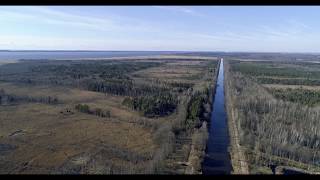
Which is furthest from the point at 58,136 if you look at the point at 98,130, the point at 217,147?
the point at 217,147

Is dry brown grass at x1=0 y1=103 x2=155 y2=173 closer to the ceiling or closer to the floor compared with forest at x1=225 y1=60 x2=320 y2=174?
closer to the floor

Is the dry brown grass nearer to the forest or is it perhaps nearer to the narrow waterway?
the narrow waterway

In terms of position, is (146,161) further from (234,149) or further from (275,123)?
(275,123)

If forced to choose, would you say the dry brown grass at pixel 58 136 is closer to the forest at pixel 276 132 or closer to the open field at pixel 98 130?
the open field at pixel 98 130

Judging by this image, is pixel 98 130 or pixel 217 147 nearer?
pixel 217 147

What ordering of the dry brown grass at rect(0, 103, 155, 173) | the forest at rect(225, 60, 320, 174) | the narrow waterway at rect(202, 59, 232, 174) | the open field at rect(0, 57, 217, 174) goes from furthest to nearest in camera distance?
1. the dry brown grass at rect(0, 103, 155, 173)
2. the forest at rect(225, 60, 320, 174)
3. the open field at rect(0, 57, 217, 174)
4. the narrow waterway at rect(202, 59, 232, 174)

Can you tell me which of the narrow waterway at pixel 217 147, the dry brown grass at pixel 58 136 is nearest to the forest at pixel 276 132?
the narrow waterway at pixel 217 147

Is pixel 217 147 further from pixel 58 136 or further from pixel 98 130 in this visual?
pixel 58 136

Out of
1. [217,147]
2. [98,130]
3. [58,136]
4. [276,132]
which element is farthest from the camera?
[98,130]

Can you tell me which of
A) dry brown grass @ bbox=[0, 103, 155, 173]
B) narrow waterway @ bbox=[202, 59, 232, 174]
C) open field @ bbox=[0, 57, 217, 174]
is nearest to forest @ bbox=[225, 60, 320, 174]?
narrow waterway @ bbox=[202, 59, 232, 174]
